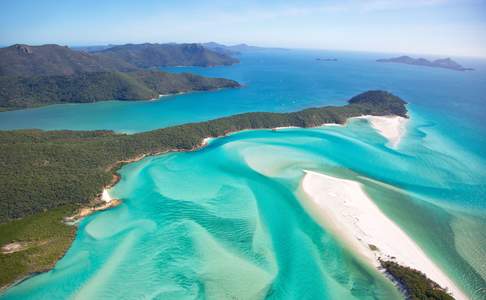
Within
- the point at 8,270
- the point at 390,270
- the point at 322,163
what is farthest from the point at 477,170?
the point at 8,270

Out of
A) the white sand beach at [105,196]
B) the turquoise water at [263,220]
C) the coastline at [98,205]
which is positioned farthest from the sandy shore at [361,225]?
the white sand beach at [105,196]

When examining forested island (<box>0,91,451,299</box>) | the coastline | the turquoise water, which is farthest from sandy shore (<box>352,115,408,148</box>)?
the coastline

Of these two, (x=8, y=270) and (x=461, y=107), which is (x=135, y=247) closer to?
(x=8, y=270)

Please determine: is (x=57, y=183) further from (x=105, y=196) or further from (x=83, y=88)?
(x=83, y=88)

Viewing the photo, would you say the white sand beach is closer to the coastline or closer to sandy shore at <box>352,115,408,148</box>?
the coastline

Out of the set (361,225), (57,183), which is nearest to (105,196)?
(57,183)

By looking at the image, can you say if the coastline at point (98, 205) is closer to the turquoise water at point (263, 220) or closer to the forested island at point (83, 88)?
the turquoise water at point (263, 220)
